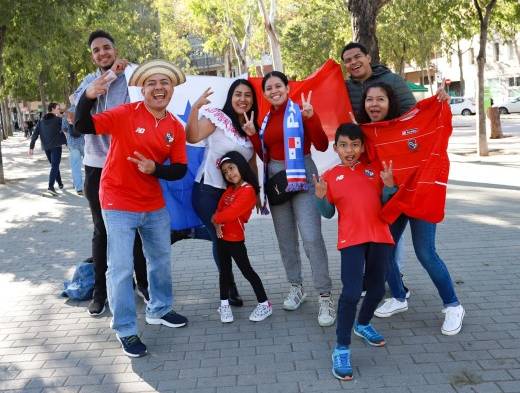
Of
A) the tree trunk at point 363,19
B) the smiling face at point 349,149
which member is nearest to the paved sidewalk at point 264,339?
the smiling face at point 349,149

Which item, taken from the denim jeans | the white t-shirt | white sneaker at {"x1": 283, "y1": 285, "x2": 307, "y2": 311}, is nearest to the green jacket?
the white t-shirt

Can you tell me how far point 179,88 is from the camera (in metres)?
5.12

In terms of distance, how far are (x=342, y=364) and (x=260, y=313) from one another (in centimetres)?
115

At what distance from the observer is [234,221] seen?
4.43 metres

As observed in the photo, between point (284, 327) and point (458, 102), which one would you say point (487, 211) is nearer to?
point (284, 327)

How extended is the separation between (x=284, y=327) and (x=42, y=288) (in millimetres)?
2832

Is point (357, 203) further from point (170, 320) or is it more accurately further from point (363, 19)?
point (363, 19)

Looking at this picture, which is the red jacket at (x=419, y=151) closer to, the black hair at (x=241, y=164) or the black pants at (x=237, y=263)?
the black hair at (x=241, y=164)

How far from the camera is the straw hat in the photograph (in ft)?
13.0

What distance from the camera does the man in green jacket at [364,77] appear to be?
424cm

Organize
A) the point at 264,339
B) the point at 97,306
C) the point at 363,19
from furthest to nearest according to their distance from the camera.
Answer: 1. the point at 363,19
2. the point at 97,306
3. the point at 264,339

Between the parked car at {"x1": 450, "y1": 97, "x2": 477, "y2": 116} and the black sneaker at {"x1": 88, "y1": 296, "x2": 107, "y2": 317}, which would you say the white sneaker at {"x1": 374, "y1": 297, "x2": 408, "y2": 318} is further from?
the parked car at {"x1": 450, "y1": 97, "x2": 477, "y2": 116}

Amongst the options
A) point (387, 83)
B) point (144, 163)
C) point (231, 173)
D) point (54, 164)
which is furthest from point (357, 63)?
point (54, 164)

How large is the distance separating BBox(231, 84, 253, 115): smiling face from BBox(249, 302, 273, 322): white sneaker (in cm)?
158
